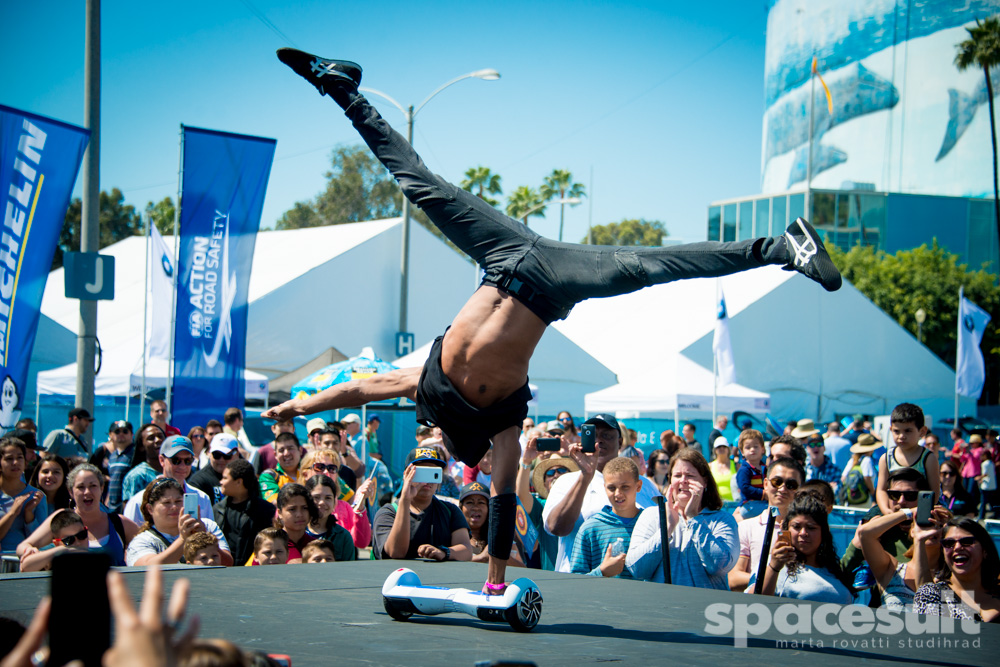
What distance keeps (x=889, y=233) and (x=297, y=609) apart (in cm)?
4338

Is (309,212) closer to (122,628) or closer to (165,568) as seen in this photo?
(165,568)

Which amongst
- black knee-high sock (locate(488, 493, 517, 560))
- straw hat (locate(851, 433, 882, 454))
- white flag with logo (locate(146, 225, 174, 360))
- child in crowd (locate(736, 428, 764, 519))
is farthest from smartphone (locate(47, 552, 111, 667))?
straw hat (locate(851, 433, 882, 454))

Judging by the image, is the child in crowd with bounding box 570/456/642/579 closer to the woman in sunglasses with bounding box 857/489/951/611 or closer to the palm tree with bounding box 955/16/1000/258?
the woman in sunglasses with bounding box 857/489/951/611

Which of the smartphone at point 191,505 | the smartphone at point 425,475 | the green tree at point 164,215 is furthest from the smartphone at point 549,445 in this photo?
the green tree at point 164,215

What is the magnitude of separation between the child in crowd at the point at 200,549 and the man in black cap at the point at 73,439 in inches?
133

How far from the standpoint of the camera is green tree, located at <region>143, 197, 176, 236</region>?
47.5 metres

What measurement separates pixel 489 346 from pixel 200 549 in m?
2.71

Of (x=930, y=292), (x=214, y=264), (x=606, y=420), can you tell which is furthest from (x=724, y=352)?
Result: (x=930, y=292)

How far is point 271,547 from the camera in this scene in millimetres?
5363

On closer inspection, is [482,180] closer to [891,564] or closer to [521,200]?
[521,200]

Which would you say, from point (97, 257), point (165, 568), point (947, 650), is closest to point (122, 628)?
point (947, 650)

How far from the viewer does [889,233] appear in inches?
1651

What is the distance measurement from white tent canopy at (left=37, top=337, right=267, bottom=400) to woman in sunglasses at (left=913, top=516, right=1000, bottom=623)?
34.0 ft

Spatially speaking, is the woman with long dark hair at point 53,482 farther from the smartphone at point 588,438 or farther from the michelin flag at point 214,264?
the smartphone at point 588,438
